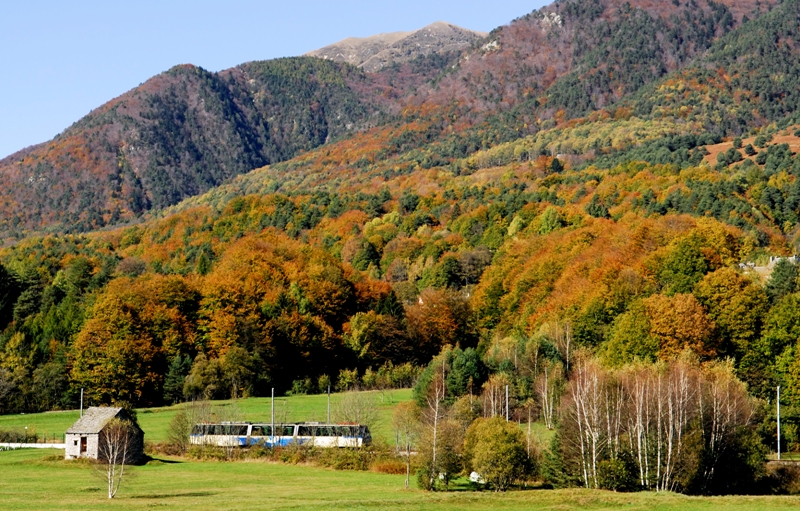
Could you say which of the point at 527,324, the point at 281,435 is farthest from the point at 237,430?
the point at 527,324

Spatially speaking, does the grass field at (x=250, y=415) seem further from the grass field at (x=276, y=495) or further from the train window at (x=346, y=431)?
the grass field at (x=276, y=495)

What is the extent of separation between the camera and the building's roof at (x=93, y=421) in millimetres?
74500

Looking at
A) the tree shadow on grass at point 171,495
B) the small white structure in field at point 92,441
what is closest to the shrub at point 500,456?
the tree shadow on grass at point 171,495

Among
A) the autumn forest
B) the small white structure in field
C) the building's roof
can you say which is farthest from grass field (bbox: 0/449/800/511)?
the autumn forest

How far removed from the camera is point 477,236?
598ft

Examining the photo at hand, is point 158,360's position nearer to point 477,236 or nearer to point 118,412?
point 118,412

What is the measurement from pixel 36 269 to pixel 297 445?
288 feet

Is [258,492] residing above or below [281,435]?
below

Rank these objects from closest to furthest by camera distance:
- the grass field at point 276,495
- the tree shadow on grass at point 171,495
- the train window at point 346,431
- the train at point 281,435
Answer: the grass field at point 276,495 → the tree shadow on grass at point 171,495 → the train at point 281,435 → the train window at point 346,431

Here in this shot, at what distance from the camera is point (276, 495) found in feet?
190

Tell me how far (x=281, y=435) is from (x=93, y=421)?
12.4 meters

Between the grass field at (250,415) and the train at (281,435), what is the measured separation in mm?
2235

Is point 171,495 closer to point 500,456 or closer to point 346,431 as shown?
point 500,456

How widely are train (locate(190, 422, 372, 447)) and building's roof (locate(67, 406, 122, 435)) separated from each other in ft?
20.8
